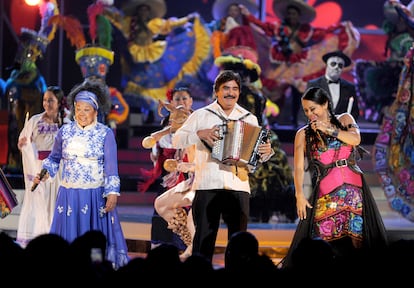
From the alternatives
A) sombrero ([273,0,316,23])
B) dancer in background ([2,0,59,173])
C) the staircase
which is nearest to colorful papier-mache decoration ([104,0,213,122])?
the staircase

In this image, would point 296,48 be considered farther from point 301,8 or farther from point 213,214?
point 213,214

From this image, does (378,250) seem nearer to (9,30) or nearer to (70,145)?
(70,145)

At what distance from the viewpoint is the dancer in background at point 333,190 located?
6418 mm

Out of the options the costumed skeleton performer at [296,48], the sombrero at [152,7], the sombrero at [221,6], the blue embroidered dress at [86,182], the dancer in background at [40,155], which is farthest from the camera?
the sombrero at [221,6]

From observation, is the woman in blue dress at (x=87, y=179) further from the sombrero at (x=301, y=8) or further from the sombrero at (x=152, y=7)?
the sombrero at (x=301, y=8)

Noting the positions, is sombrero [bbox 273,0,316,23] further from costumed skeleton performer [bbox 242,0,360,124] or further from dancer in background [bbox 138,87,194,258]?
dancer in background [bbox 138,87,194,258]

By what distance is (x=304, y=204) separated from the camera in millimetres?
6379

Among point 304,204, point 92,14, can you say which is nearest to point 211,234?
point 304,204

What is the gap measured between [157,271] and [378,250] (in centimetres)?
107

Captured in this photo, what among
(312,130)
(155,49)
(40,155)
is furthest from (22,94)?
(312,130)

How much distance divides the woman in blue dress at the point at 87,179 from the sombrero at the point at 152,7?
8202 millimetres

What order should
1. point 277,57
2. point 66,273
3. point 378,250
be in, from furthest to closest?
point 277,57 < point 378,250 < point 66,273

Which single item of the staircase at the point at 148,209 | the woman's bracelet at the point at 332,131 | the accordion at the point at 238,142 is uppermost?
the woman's bracelet at the point at 332,131

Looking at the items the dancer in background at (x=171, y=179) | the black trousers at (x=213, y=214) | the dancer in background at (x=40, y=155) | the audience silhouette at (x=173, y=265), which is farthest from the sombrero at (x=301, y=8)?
the audience silhouette at (x=173, y=265)
